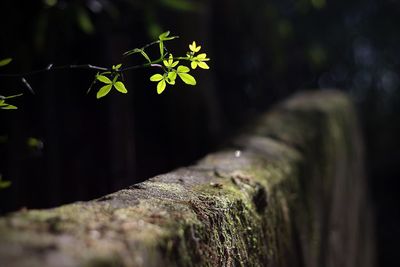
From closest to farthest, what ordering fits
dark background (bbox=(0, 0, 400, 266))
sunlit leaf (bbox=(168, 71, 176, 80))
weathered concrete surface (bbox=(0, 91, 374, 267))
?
weathered concrete surface (bbox=(0, 91, 374, 267)) → sunlit leaf (bbox=(168, 71, 176, 80)) → dark background (bbox=(0, 0, 400, 266))

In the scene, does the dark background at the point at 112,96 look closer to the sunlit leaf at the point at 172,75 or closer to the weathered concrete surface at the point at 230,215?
the weathered concrete surface at the point at 230,215

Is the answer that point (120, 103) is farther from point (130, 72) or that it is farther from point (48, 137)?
point (48, 137)

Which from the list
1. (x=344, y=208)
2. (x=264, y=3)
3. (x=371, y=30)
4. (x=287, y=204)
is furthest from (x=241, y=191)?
(x=371, y=30)

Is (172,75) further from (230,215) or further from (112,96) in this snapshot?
(112,96)

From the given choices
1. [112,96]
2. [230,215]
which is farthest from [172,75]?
[112,96]

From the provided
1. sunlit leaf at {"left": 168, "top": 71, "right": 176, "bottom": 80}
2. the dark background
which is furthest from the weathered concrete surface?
the dark background

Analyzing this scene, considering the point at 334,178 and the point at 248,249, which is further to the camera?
the point at 334,178

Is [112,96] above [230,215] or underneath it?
above

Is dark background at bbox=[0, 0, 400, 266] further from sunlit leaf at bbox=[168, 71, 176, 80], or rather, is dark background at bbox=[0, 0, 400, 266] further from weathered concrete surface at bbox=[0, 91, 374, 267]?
sunlit leaf at bbox=[168, 71, 176, 80]
